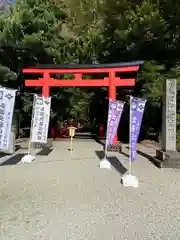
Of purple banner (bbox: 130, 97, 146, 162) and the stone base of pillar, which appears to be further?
the stone base of pillar

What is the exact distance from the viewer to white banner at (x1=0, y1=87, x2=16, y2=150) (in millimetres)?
8906

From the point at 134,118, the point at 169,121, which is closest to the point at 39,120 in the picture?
the point at 134,118

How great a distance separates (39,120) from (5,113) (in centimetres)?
337

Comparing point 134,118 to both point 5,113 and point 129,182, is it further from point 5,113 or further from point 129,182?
point 5,113

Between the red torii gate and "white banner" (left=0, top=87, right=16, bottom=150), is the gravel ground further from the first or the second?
the red torii gate

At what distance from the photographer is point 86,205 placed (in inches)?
248

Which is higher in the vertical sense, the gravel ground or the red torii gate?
the red torii gate

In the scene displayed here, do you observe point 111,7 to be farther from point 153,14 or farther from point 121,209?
point 121,209

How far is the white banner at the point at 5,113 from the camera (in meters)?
8.91

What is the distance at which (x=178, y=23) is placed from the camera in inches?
740

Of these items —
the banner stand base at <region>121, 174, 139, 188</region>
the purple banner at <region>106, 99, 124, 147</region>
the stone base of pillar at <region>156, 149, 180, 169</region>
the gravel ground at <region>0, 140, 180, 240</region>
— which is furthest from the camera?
the purple banner at <region>106, 99, 124, 147</region>

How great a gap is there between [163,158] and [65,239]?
24.4 ft

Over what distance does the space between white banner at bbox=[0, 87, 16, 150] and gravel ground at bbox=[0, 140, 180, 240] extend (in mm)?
987

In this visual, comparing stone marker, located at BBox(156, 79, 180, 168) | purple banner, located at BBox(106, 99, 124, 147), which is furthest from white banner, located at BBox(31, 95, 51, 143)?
stone marker, located at BBox(156, 79, 180, 168)
